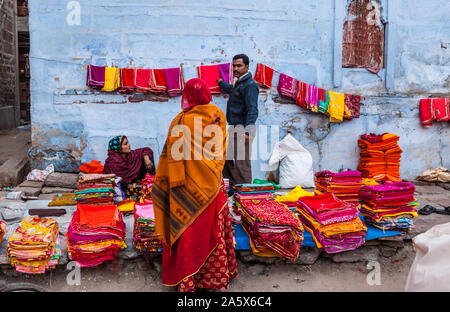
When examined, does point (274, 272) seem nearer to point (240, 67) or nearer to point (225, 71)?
point (240, 67)

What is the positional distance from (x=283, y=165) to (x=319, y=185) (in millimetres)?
1640

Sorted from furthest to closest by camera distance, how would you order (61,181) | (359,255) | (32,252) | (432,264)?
(61,181)
(359,255)
(32,252)
(432,264)

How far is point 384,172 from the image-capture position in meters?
6.21

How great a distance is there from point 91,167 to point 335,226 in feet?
11.6

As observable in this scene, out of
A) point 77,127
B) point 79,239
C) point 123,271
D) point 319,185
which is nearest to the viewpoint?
point 79,239

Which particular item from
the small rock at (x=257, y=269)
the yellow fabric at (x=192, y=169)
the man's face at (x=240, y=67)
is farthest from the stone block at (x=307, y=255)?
the man's face at (x=240, y=67)

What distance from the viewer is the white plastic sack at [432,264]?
1415 mm

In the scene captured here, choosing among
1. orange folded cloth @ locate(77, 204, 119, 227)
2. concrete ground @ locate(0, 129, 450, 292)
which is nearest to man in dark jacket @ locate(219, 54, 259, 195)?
concrete ground @ locate(0, 129, 450, 292)

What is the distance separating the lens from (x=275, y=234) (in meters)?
3.36

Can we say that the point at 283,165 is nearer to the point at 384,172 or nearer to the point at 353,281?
the point at 384,172

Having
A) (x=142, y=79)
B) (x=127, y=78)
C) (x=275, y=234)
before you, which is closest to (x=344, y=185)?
(x=275, y=234)

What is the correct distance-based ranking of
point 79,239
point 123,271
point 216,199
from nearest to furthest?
point 216,199
point 79,239
point 123,271

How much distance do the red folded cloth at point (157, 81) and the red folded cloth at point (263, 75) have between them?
1.43 metres
